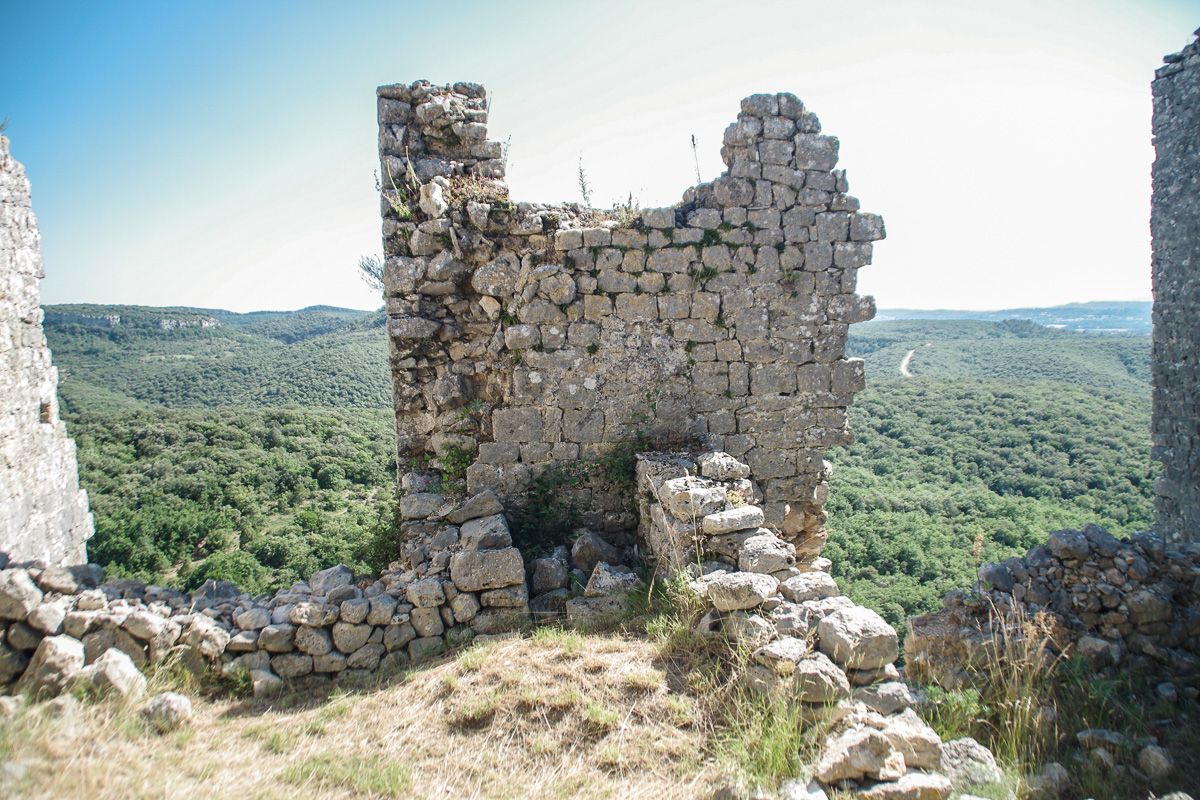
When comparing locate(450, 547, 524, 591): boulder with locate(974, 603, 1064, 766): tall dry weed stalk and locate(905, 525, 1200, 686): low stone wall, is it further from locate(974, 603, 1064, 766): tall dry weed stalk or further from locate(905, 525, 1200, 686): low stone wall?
locate(974, 603, 1064, 766): tall dry weed stalk

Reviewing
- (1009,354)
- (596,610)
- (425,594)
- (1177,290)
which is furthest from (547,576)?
(1009,354)

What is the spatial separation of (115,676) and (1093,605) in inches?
243

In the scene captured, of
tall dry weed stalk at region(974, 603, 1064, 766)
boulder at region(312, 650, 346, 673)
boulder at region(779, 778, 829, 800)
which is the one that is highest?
boulder at region(779, 778, 829, 800)

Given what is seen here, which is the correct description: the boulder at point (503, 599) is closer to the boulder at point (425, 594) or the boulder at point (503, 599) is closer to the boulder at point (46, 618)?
the boulder at point (425, 594)

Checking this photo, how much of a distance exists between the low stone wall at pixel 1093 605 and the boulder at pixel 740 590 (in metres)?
1.39

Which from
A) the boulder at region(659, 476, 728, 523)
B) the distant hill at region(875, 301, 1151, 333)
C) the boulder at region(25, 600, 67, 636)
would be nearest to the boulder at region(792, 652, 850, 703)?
the boulder at region(659, 476, 728, 523)

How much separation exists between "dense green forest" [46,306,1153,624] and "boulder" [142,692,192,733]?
2614 millimetres

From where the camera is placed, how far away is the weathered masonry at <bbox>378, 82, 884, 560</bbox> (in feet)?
20.2

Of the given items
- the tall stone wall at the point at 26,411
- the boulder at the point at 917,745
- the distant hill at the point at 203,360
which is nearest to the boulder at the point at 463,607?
the boulder at the point at 917,745

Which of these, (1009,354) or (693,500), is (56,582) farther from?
(1009,354)

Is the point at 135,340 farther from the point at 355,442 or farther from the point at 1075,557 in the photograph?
the point at 1075,557

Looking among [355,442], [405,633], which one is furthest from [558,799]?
[355,442]

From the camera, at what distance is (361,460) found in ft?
55.9

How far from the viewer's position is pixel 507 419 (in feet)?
20.3
